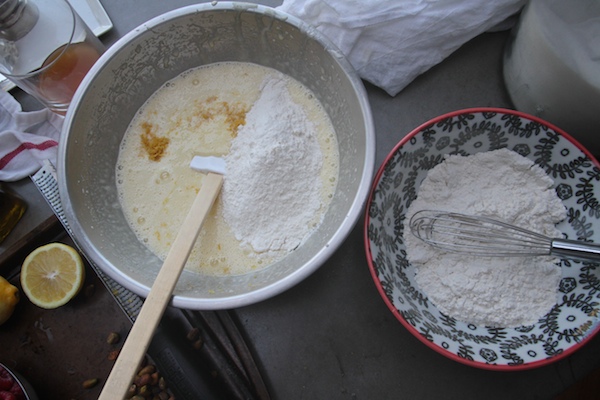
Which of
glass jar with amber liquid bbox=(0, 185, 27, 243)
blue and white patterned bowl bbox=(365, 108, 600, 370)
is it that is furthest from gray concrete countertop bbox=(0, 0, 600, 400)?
glass jar with amber liquid bbox=(0, 185, 27, 243)

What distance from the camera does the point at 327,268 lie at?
77 centimetres

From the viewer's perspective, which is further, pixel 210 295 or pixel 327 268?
pixel 327 268

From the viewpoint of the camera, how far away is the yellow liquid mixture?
0.72 meters

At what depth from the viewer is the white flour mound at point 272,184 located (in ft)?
2.27

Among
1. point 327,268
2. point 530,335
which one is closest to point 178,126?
point 327,268

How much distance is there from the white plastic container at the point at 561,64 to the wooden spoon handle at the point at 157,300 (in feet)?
1.75

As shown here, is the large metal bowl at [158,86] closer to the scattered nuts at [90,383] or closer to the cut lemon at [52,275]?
the cut lemon at [52,275]

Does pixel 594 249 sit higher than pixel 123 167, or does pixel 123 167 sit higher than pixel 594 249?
pixel 123 167

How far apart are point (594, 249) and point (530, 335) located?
Answer: 0.53 ft

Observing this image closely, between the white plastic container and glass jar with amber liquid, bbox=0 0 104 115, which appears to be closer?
the white plastic container

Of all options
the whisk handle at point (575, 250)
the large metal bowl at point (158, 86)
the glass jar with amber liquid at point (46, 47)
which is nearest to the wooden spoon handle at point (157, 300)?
the large metal bowl at point (158, 86)

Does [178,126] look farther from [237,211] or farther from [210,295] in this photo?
[210,295]

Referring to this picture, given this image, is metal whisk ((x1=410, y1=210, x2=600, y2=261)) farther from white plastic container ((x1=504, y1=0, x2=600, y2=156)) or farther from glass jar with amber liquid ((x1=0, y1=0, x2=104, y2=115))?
glass jar with amber liquid ((x1=0, y1=0, x2=104, y2=115))

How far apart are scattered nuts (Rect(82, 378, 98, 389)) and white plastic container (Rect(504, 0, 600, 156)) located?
89cm
